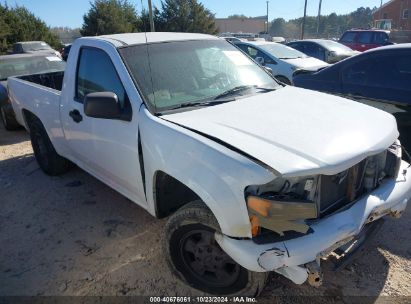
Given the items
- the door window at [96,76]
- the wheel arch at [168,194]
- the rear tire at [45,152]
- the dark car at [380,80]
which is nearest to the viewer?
the wheel arch at [168,194]

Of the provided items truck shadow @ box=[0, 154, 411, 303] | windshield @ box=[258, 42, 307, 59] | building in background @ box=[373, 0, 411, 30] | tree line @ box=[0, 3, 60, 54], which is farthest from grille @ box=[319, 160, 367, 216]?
building in background @ box=[373, 0, 411, 30]

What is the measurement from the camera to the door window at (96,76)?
10.1 feet

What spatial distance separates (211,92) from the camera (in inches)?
125

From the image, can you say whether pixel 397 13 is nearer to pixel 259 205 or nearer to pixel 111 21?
pixel 111 21

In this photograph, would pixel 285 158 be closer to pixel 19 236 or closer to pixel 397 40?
pixel 19 236

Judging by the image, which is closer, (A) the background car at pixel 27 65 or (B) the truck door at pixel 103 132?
(B) the truck door at pixel 103 132

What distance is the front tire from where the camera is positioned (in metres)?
2.38

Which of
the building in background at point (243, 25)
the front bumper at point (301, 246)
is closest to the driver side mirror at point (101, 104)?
the front bumper at point (301, 246)

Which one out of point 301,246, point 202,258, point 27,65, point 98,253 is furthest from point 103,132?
point 27,65

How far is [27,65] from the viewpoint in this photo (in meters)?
8.21

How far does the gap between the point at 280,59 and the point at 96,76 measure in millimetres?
7128

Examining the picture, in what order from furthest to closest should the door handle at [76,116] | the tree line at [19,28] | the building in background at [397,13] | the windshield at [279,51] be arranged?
the building in background at [397,13] < the tree line at [19,28] < the windshield at [279,51] < the door handle at [76,116]

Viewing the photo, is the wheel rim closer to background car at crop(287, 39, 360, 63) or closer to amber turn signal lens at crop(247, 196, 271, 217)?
amber turn signal lens at crop(247, 196, 271, 217)

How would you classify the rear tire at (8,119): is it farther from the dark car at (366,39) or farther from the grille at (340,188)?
the dark car at (366,39)
